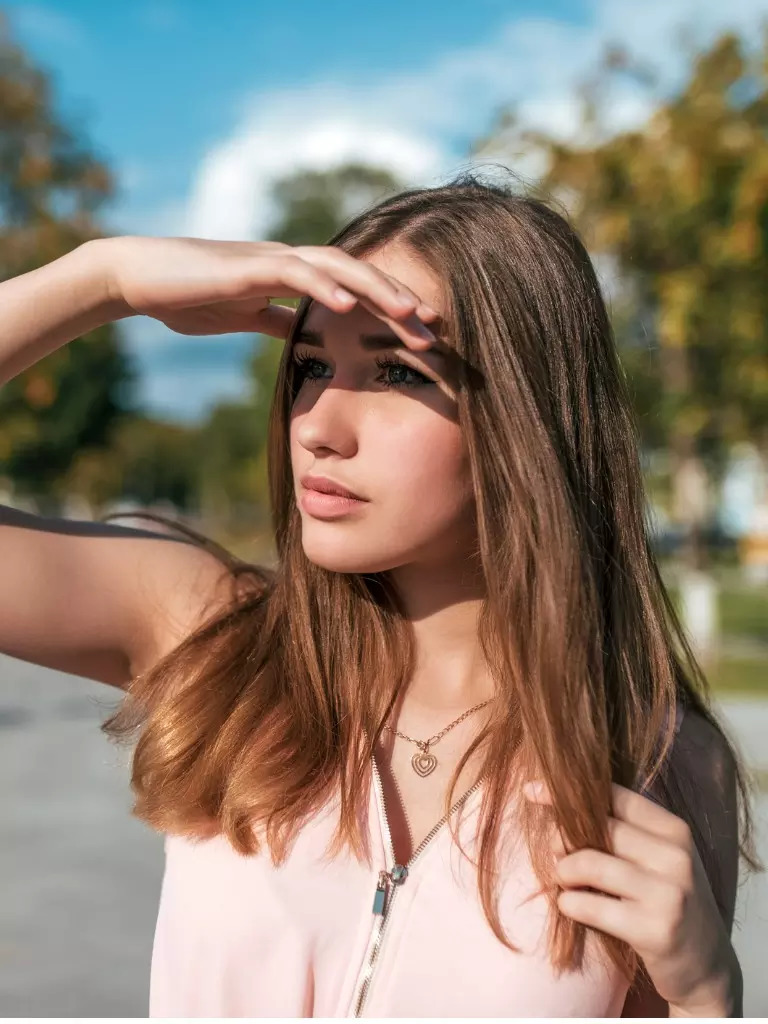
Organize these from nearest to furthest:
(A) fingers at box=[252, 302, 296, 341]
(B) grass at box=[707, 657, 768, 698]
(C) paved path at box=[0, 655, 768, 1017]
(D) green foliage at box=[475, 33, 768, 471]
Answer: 1. (A) fingers at box=[252, 302, 296, 341]
2. (C) paved path at box=[0, 655, 768, 1017]
3. (D) green foliage at box=[475, 33, 768, 471]
4. (B) grass at box=[707, 657, 768, 698]

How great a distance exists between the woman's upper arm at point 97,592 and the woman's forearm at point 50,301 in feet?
0.95

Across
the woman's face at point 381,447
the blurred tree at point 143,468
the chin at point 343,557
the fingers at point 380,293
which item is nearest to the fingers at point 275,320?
the woman's face at point 381,447

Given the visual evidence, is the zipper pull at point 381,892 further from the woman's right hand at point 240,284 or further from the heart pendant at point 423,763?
the woman's right hand at point 240,284

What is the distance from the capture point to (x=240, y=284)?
1.81 meters

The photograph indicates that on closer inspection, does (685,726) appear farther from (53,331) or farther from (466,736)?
(53,331)

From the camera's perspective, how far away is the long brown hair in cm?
184

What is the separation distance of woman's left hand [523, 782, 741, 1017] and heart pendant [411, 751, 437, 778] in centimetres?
31

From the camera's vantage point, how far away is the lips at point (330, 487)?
181cm

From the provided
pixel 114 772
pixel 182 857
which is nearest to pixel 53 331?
pixel 182 857

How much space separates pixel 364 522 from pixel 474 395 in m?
0.27

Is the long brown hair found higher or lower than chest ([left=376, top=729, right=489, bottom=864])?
higher

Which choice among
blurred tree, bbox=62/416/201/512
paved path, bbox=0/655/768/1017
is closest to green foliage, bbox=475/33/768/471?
paved path, bbox=0/655/768/1017

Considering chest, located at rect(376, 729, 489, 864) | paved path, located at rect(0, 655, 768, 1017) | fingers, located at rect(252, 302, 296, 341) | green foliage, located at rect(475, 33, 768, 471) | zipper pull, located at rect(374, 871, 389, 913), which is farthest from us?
green foliage, located at rect(475, 33, 768, 471)

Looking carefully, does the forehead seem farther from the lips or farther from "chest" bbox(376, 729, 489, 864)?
"chest" bbox(376, 729, 489, 864)
